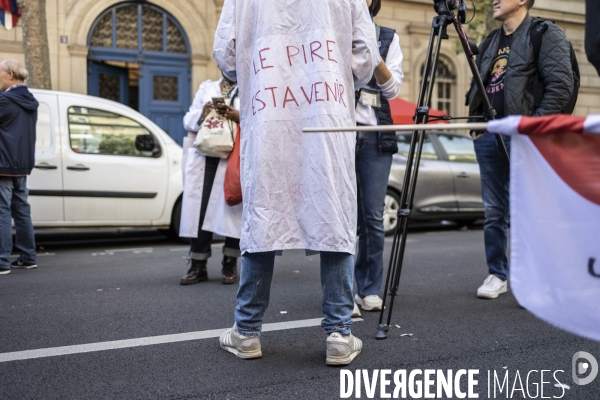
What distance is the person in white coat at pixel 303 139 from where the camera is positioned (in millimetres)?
3195

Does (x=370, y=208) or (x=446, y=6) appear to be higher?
(x=446, y=6)

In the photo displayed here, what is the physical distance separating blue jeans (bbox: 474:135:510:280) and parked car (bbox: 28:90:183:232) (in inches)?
186

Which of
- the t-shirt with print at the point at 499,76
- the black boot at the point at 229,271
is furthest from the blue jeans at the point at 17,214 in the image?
the t-shirt with print at the point at 499,76

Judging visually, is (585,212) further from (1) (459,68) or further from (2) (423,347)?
(1) (459,68)

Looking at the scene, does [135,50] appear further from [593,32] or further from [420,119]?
[593,32]

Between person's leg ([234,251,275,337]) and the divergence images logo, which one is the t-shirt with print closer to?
the divergence images logo

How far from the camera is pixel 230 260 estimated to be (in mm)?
5578

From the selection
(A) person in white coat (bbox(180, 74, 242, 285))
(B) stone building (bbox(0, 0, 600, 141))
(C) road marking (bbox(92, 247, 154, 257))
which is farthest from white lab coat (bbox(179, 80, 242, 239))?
(B) stone building (bbox(0, 0, 600, 141))

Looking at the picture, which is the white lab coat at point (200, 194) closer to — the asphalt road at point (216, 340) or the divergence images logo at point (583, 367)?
the asphalt road at point (216, 340)

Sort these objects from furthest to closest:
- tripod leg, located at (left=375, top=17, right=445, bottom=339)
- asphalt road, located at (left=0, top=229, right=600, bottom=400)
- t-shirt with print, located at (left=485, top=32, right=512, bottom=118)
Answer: t-shirt with print, located at (left=485, top=32, right=512, bottom=118) → tripod leg, located at (left=375, top=17, right=445, bottom=339) → asphalt road, located at (left=0, top=229, right=600, bottom=400)

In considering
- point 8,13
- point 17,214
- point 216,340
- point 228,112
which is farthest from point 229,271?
point 8,13

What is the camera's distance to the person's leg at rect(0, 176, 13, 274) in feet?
20.9

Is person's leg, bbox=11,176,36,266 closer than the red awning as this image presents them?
Yes

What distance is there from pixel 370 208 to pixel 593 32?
7.61ft
